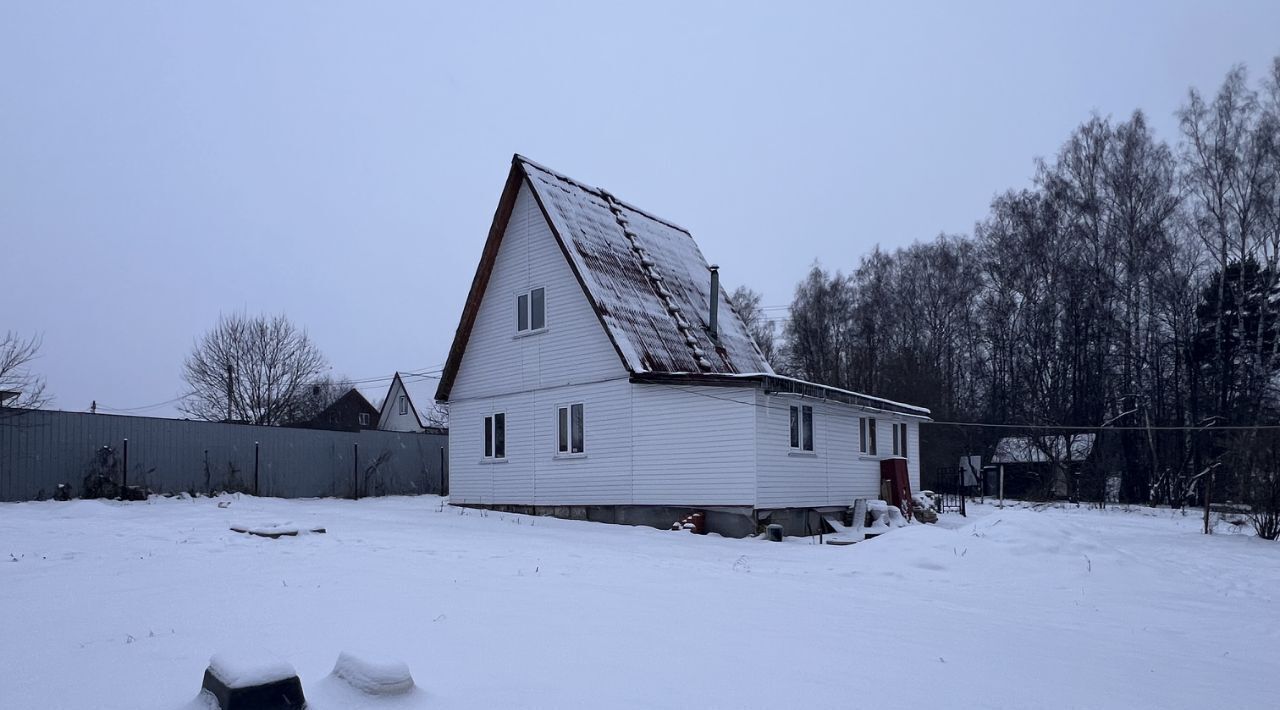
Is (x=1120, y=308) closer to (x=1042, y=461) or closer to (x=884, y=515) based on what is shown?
(x=1042, y=461)

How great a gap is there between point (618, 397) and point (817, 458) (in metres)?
4.56

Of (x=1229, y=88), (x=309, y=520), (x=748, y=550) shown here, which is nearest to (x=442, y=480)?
(x=309, y=520)

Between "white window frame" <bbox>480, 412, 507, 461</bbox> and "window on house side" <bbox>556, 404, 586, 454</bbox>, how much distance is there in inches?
77.6

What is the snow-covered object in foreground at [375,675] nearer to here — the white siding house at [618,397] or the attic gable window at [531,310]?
the white siding house at [618,397]

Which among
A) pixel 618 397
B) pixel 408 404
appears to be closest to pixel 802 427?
pixel 618 397

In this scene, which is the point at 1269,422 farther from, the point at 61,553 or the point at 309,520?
the point at 61,553

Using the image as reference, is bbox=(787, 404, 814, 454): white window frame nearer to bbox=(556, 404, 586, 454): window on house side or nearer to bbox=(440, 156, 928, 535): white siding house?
bbox=(440, 156, 928, 535): white siding house

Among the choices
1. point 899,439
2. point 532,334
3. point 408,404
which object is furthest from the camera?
point 408,404

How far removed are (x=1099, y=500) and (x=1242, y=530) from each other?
47.5 ft

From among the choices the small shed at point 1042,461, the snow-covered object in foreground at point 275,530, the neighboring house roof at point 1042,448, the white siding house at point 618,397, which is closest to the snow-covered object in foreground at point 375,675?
the snow-covered object in foreground at point 275,530

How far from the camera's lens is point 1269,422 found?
29.1 metres

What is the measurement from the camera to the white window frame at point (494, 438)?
21.0 metres

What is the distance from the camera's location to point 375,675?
4.41 meters

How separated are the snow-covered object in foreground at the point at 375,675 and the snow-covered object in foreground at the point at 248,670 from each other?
0.36 meters
